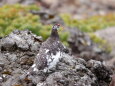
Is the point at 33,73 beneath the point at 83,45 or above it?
above

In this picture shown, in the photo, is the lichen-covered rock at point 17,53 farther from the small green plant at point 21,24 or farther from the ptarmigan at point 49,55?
the small green plant at point 21,24

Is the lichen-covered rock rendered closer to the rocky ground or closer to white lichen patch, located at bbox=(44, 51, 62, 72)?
the rocky ground

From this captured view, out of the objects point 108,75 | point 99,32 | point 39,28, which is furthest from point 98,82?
point 99,32

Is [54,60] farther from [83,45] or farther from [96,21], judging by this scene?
[96,21]

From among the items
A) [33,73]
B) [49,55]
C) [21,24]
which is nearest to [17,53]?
[33,73]

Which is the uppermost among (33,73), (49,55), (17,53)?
(49,55)

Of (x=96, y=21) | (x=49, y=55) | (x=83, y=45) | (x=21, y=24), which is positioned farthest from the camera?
(x=96, y=21)

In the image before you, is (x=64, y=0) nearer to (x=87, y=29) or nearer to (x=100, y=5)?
(x=100, y=5)
